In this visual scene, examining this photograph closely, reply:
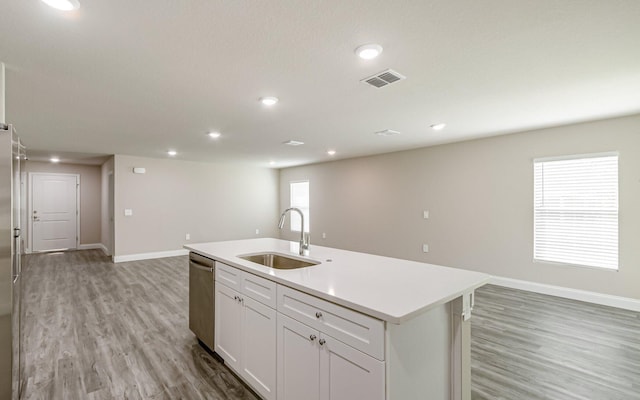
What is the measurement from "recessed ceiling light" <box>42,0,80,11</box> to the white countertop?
175cm

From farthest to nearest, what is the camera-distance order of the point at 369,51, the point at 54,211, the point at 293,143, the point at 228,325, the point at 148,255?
the point at 54,211 → the point at 148,255 → the point at 293,143 → the point at 228,325 → the point at 369,51

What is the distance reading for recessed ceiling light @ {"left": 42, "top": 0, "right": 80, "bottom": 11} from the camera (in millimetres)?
1520

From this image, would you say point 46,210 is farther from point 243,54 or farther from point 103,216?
point 243,54

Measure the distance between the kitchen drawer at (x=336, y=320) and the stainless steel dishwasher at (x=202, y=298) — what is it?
110 centimetres

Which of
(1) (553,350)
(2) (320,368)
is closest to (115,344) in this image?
(2) (320,368)

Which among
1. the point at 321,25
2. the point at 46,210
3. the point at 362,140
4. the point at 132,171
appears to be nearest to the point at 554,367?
the point at 321,25

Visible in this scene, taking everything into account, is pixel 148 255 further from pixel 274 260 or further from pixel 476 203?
pixel 476 203

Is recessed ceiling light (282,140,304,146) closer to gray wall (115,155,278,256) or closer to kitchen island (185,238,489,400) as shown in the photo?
kitchen island (185,238,489,400)

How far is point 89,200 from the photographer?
8492 millimetres

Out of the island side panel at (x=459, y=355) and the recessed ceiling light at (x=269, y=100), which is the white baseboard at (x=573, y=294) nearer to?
the island side panel at (x=459, y=355)

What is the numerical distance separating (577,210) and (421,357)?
12.9 feet

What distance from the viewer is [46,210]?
7.88 meters

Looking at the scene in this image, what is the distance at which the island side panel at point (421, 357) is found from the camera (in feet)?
4.43

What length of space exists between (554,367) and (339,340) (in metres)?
A: 2.16
